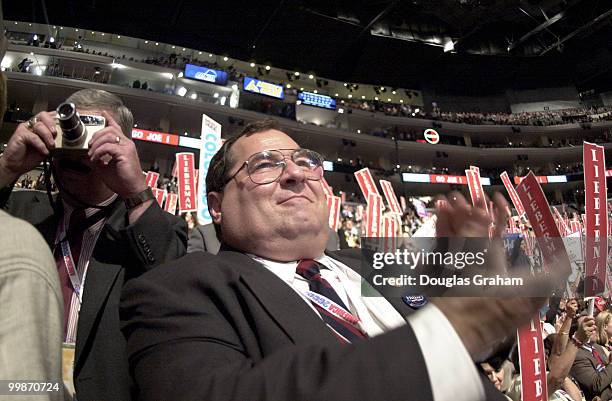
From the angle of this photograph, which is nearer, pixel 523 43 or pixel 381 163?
pixel 523 43

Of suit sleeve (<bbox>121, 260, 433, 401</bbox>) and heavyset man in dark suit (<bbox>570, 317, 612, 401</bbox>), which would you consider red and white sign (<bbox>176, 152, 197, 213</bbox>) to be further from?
heavyset man in dark suit (<bbox>570, 317, 612, 401</bbox>)

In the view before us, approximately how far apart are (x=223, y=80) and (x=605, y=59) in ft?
68.3

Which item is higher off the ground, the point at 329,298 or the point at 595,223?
the point at 595,223

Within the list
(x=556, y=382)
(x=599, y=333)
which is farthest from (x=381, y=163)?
(x=556, y=382)

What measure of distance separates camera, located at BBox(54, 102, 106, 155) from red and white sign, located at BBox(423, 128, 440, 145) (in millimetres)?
23056

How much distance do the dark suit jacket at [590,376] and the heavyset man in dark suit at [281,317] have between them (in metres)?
3.11

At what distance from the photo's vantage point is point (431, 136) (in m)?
22.8

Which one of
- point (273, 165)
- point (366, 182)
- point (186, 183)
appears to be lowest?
point (273, 165)

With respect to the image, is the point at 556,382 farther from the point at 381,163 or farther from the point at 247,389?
the point at 381,163

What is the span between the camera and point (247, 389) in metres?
0.64

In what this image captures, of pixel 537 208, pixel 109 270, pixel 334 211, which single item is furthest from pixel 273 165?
pixel 334 211

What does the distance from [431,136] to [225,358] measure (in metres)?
23.7

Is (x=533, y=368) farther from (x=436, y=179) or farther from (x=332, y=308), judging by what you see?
(x=436, y=179)

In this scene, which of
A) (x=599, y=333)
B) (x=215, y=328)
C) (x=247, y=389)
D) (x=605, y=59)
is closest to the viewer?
(x=247, y=389)
